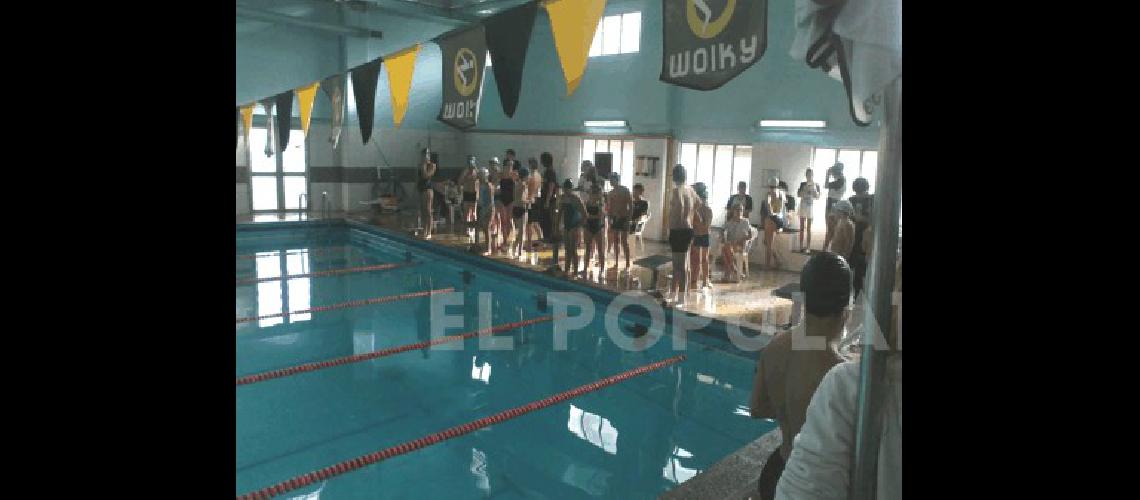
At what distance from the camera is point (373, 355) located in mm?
7289

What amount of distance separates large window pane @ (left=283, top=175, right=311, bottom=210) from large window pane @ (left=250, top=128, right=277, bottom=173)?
18.3 inches

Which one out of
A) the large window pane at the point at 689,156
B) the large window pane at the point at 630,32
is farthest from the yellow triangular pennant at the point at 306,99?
the large window pane at the point at 689,156

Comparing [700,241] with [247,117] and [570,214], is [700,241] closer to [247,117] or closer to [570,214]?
[570,214]

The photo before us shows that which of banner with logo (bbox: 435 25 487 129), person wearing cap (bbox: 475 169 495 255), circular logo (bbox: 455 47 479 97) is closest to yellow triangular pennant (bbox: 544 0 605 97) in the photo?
banner with logo (bbox: 435 25 487 129)

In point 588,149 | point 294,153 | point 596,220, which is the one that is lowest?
point 596,220

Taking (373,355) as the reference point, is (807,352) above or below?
above

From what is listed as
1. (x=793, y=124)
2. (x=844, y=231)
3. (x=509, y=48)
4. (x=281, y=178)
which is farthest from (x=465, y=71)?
(x=281, y=178)

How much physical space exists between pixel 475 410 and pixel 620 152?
956 cm

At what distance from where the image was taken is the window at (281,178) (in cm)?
1759

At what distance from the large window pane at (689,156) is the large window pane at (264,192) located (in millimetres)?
10691
